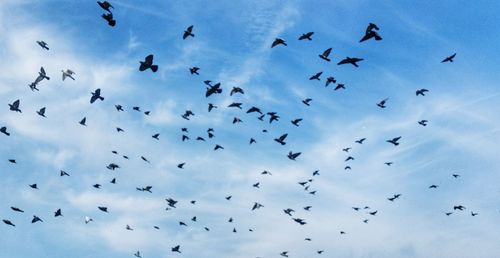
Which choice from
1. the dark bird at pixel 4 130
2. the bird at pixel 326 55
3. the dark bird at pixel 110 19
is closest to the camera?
the dark bird at pixel 110 19

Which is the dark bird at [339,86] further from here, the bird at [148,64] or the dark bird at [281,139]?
the bird at [148,64]

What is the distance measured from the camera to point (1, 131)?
2606cm

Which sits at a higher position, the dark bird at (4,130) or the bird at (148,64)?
the dark bird at (4,130)

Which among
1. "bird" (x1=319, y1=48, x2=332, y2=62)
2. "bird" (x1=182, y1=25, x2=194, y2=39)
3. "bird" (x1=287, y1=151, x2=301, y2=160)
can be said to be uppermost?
"bird" (x1=182, y1=25, x2=194, y2=39)

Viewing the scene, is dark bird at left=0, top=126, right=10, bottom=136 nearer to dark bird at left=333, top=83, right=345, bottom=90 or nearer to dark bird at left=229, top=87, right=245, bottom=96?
dark bird at left=229, top=87, right=245, bottom=96

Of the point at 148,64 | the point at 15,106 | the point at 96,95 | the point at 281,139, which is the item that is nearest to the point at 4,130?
the point at 15,106

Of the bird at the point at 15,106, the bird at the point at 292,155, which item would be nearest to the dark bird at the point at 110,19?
the bird at the point at 15,106

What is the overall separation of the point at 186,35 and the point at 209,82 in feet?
10.9

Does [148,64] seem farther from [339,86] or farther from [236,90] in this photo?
[339,86]

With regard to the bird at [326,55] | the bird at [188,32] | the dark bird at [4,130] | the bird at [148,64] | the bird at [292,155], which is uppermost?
the bird at [188,32]

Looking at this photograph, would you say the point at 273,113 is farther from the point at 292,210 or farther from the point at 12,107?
the point at 12,107

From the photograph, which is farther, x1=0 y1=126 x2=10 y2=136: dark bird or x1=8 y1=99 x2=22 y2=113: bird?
x1=0 y1=126 x2=10 y2=136: dark bird

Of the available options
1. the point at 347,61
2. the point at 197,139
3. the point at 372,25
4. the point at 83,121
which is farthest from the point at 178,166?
the point at 372,25

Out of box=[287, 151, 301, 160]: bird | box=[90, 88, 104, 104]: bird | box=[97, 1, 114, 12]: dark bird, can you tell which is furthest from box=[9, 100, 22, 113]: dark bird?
box=[287, 151, 301, 160]: bird
